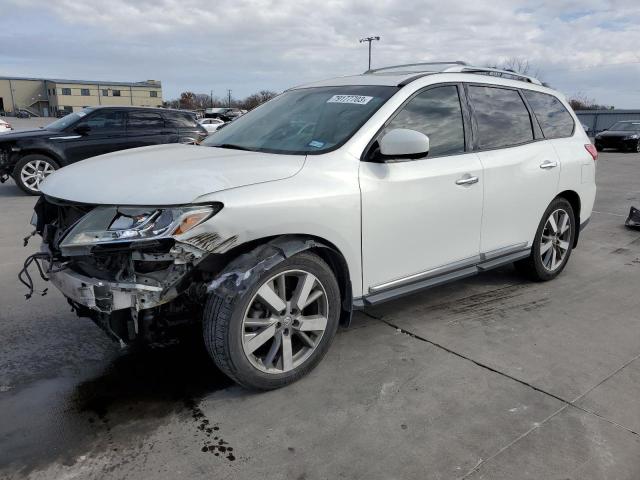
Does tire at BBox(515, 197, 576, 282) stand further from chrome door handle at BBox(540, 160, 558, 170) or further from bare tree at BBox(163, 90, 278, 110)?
bare tree at BBox(163, 90, 278, 110)

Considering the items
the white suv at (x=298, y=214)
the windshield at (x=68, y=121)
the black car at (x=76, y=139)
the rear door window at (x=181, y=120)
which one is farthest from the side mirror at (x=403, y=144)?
the rear door window at (x=181, y=120)

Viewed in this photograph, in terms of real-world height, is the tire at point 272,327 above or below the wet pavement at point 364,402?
above

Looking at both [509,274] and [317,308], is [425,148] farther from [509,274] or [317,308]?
[509,274]

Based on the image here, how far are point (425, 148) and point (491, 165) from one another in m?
1.03

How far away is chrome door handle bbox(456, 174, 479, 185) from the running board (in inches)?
23.4

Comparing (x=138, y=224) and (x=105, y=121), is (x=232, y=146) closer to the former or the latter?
(x=138, y=224)

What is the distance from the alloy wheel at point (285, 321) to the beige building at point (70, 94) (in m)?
90.3

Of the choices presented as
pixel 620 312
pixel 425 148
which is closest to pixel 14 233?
pixel 425 148

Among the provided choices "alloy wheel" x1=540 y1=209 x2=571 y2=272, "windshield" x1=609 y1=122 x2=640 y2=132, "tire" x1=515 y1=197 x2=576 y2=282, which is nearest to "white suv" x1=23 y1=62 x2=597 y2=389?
"tire" x1=515 y1=197 x2=576 y2=282

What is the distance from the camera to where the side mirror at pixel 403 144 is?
3031 mm

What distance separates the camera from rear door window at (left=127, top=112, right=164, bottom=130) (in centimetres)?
1046

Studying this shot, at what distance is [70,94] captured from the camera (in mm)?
87625

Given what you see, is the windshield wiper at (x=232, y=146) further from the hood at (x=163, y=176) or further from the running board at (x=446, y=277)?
the running board at (x=446, y=277)

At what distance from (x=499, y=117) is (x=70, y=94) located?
3813 inches
